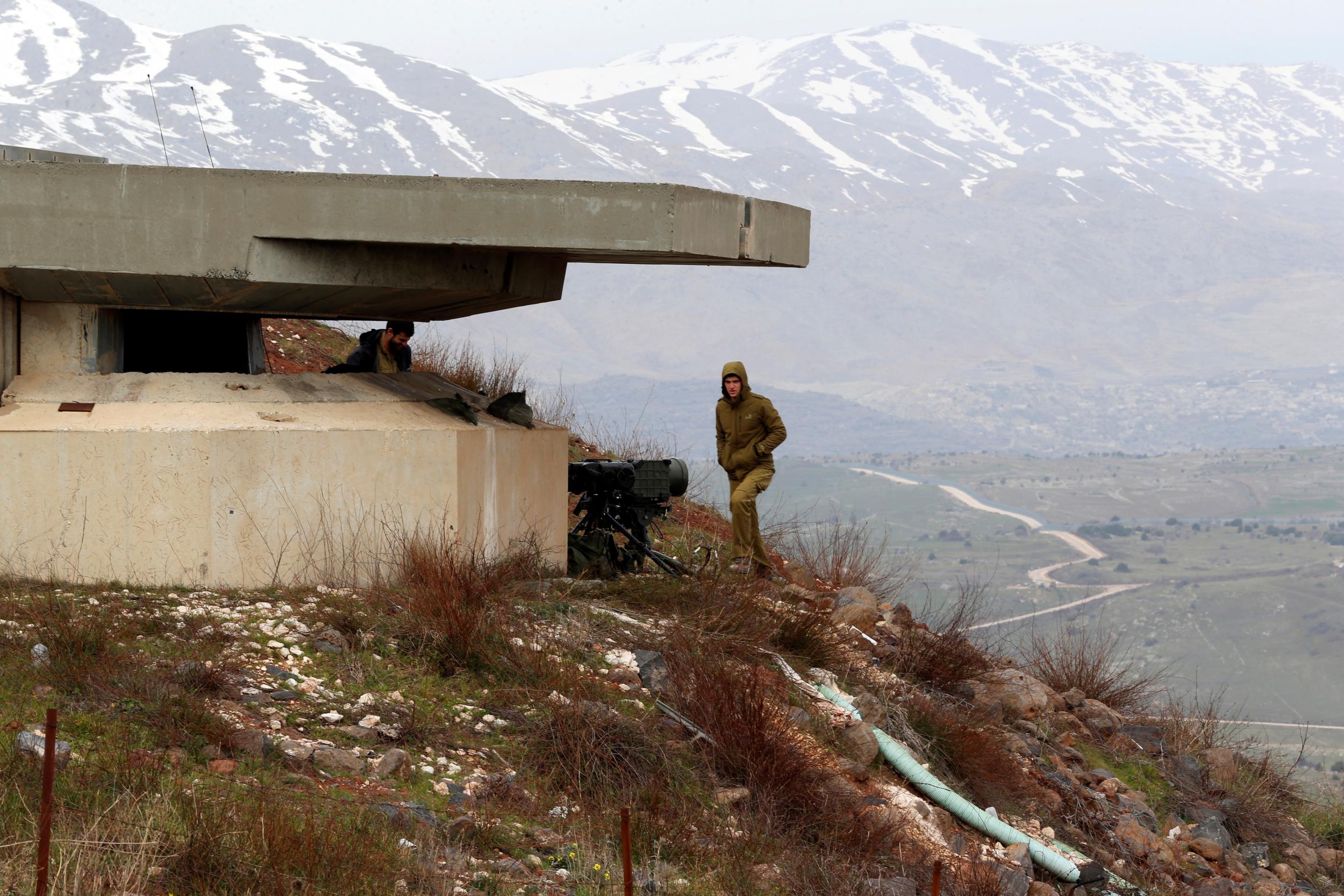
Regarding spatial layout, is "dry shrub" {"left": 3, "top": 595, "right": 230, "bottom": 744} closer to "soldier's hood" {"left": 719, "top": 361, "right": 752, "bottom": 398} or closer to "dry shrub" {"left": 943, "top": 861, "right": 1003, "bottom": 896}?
"dry shrub" {"left": 943, "top": 861, "right": 1003, "bottom": 896}

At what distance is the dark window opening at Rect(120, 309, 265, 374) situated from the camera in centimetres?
837

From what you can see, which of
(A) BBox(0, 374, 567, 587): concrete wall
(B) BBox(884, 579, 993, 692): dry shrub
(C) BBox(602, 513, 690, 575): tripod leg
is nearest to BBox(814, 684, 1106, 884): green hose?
(B) BBox(884, 579, 993, 692): dry shrub

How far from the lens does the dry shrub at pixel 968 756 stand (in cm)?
726

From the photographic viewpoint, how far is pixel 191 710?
524cm

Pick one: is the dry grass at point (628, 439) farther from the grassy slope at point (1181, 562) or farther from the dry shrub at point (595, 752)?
the grassy slope at point (1181, 562)

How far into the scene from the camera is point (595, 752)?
564 cm

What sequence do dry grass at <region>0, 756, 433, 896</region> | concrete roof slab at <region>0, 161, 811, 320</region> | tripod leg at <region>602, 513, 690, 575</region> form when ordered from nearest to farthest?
dry grass at <region>0, 756, 433, 896</region> < concrete roof slab at <region>0, 161, 811, 320</region> < tripod leg at <region>602, 513, 690, 575</region>

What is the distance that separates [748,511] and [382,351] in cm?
258

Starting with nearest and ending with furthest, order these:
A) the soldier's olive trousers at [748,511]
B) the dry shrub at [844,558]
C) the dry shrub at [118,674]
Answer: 1. the dry shrub at [118,674]
2. the soldier's olive trousers at [748,511]
3. the dry shrub at [844,558]

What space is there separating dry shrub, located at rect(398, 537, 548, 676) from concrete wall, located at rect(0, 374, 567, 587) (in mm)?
258

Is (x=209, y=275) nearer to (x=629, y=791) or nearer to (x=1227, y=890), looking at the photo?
(x=629, y=791)

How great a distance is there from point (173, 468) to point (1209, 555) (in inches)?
4548

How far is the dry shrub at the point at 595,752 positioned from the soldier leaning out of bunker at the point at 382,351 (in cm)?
331

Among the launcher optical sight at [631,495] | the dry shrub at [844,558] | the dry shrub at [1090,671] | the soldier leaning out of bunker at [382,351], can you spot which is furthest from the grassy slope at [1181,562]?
the soldier leaning out of bunker at [382,351]
